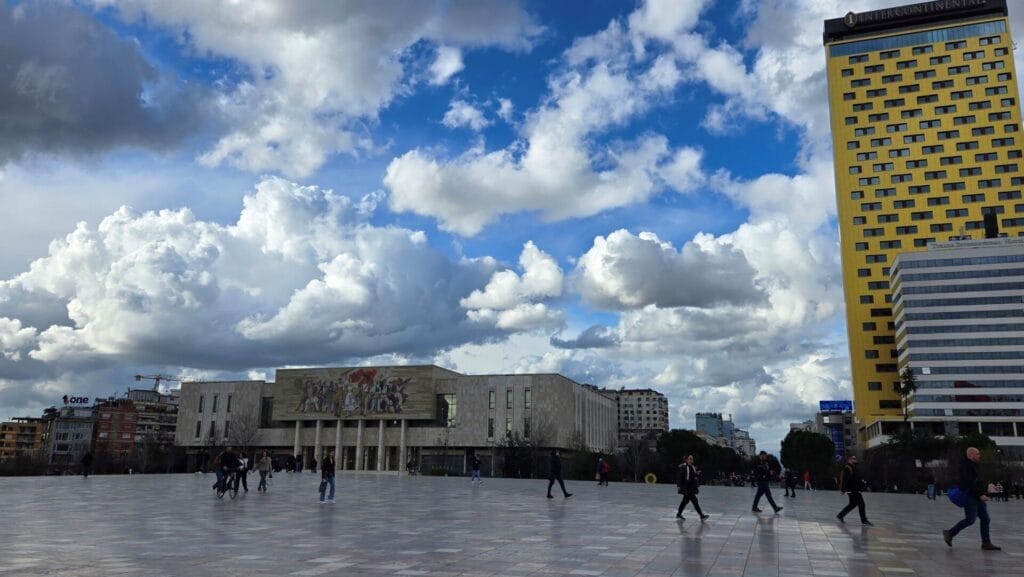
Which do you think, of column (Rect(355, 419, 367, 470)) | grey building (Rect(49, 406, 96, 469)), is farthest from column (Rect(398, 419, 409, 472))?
grey building (Rect(49, 406, 96, 469))

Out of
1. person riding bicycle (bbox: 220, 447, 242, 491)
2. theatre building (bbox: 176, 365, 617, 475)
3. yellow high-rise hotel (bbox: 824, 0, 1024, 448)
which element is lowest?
person riding bicycle (bbox: 220, 447, 242, 491)

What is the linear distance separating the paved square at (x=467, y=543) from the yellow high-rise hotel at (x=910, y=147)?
106 meters

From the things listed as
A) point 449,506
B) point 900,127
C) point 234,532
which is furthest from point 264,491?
point 900,127

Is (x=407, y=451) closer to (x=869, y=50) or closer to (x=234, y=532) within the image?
(x=234, y=532)

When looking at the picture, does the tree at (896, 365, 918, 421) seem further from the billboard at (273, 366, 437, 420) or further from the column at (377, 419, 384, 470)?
the column at (377, 419, 384, 470)

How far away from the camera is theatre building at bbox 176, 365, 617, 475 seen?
350 feet

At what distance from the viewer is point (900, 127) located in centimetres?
12525

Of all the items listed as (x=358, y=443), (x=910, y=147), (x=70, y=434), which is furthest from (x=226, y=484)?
(x=70, y=434)

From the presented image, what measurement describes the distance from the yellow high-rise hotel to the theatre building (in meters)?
48.7

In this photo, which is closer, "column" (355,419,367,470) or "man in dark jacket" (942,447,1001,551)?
"man in dark jacket" (942,447,1001,551)

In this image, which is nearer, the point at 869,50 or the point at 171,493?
the point at 171,493

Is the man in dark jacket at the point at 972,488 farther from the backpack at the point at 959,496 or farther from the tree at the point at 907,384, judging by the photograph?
the tree at the point at 907,384

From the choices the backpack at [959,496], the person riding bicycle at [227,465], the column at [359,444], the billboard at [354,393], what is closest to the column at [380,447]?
the billboard at [354,393]

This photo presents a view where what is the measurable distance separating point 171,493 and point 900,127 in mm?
130994
